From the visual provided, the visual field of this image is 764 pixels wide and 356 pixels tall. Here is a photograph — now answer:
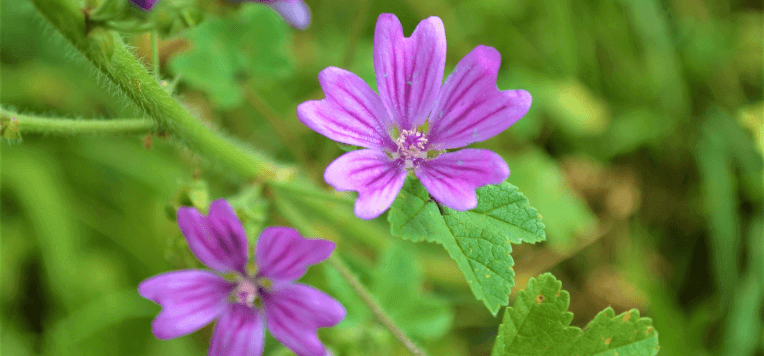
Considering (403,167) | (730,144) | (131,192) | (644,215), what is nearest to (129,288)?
(131,192)

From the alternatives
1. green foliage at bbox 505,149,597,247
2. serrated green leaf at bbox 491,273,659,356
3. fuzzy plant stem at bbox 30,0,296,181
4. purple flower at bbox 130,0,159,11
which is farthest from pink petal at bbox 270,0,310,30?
green foliage at bbox 505,149,597,247

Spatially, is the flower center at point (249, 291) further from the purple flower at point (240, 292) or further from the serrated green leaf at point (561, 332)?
the serrated green leaf at point (561, 332)

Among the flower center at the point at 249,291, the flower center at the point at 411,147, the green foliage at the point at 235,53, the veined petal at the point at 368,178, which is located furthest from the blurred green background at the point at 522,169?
the veined petal at the point at 368,178

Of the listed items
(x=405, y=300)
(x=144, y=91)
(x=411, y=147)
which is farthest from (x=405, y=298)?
(x=144, y=91)

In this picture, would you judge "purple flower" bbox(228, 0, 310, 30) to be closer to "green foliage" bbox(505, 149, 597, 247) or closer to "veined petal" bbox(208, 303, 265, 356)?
"veined petal" bbox(208, 303, 265, 356)

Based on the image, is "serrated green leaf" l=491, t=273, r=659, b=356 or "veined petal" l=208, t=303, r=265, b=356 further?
"veined petal" l=208, t=303, r=265, b=356

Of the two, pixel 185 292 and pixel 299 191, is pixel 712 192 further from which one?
pixel 185 292
